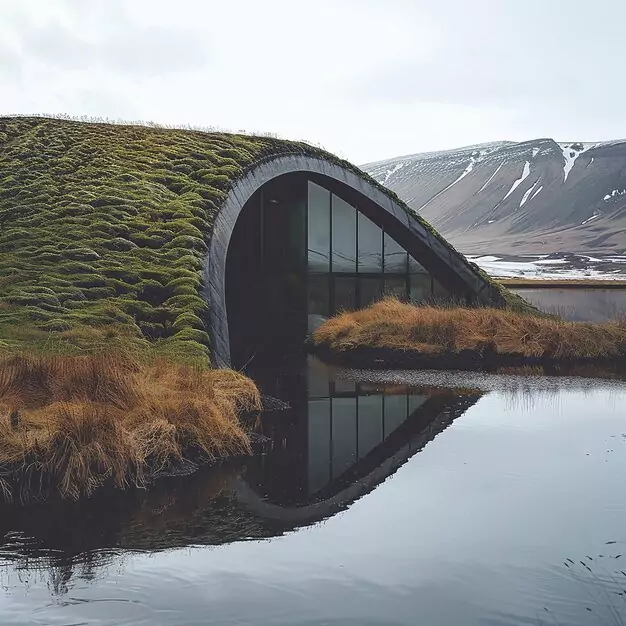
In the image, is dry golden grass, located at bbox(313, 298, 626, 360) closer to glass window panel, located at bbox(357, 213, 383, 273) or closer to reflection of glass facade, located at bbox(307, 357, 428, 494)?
reflection of glass facade, located at bbox(307, 357, 428, 494)

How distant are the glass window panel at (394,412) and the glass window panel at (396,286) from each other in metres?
14.4

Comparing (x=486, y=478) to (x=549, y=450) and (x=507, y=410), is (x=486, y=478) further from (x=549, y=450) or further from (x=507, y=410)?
(x=507, y=410)

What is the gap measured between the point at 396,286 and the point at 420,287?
39.3 inches

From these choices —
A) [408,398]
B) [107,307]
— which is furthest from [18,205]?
[408,398]

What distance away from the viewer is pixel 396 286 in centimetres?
2950

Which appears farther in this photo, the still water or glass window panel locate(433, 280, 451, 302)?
glass window panel locate(433, 280, 451, 302)

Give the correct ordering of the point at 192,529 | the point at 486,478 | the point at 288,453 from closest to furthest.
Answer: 1. the point at 192,529
2. the point at 486,478
3. the point at 288,453

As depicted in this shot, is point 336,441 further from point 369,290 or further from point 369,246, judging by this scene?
point 369,246

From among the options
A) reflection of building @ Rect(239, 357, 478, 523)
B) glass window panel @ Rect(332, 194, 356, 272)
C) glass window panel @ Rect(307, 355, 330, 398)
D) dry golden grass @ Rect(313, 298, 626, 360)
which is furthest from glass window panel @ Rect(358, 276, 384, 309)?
reflection of building @ Rect(239, 357, 478, 523)

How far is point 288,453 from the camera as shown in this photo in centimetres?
1032

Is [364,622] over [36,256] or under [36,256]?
under

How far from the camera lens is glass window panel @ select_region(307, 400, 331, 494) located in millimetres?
9156

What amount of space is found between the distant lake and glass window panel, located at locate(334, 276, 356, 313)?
7.34 metres

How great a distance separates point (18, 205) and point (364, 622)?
61.7 ft
